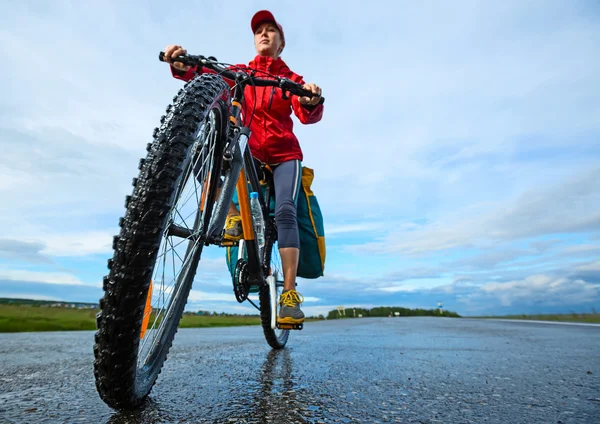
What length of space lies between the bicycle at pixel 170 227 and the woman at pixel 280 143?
16 cm

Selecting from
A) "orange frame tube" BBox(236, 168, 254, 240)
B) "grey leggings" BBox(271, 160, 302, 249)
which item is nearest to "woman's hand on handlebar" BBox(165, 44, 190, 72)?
"orange frame tube" BBox(236, 168, 254, 240)

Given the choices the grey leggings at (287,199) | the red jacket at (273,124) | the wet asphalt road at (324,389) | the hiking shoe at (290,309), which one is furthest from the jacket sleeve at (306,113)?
the wet asphalt road at (324,389)

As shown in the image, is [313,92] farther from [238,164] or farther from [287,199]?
[287,199]

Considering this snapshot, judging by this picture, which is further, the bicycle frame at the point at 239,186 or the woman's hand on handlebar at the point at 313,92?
the woman's hand on handlebar at the point at 313,92

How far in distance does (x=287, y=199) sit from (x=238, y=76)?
41.5 inches

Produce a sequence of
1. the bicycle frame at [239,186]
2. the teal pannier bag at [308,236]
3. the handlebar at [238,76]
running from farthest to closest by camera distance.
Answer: the teal pannier bag at [308,236]
the handlebar at [238,76]
the bicycle frame at [239,186]

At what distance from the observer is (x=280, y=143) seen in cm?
314

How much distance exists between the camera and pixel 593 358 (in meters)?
3.00

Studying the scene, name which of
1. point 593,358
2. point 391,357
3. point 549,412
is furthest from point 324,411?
point 593,358

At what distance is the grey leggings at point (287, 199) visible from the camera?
297 cm

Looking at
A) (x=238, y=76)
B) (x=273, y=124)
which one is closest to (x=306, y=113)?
(x=273, y=124)

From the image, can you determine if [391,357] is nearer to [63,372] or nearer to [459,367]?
[459,367]

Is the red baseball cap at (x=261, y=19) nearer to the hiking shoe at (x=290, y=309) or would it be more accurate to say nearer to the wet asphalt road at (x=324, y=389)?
the hiking shoe at (x=290, y=309)

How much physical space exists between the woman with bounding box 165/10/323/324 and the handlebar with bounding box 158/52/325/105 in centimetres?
27
